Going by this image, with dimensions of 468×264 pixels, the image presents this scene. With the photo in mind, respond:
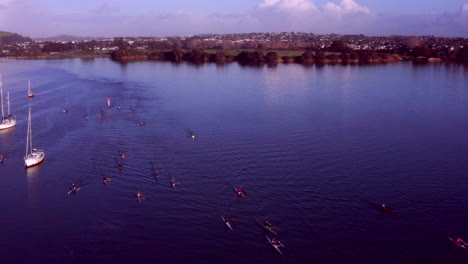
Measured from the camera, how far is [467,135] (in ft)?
164

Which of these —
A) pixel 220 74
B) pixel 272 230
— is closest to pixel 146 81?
pixel 220 74

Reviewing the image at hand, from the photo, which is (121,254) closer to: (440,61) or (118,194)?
(118,194)

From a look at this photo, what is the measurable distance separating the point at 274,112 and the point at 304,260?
38258mm

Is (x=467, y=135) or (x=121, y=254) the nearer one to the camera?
(x=121, y=254)

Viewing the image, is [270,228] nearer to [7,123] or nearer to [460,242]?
[460,242]

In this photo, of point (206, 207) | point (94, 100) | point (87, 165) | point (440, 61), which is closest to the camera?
point (206, 207)

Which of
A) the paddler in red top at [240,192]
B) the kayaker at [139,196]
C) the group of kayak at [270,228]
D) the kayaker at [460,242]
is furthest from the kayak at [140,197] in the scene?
the kayaker at [460,242]

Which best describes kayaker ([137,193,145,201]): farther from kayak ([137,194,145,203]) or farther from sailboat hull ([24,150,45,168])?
sailboat hull ([24,150,45,168])

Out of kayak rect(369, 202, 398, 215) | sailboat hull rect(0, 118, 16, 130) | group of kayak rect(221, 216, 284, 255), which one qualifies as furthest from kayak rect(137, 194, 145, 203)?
sailboat hull rect(0, 118, 16, 130)

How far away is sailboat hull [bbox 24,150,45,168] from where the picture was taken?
38812mm

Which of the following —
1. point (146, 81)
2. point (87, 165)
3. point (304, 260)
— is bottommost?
point (304, 260)

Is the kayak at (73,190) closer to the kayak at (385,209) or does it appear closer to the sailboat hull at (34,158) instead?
the sailboat hull at (34,158)

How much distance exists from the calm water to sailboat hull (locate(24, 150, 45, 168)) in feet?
2.40

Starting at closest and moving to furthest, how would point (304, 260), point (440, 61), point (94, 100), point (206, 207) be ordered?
point (304, 260) → point (206, 207) → point (94, 100) → point (440, 61)
